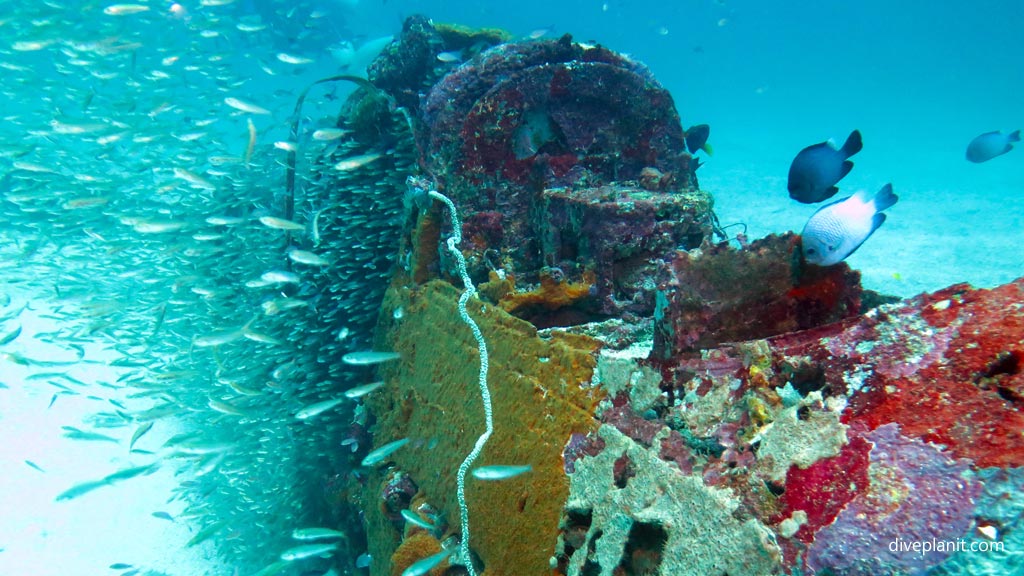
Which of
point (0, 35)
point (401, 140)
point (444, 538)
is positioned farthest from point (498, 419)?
point (0, 35)

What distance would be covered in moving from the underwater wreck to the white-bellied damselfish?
15 centimetres

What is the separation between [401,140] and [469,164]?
6.63 ft

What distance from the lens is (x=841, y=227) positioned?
2312 millimetres

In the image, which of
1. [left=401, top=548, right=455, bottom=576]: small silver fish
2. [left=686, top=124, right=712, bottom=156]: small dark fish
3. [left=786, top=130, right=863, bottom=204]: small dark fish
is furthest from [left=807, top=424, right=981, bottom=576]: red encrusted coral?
[left=686, top=124, right=712, bottom=156]: small dark fish

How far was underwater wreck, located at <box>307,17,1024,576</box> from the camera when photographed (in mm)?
1611

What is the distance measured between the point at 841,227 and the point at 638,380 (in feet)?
3.80

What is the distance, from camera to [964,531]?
4.65ft

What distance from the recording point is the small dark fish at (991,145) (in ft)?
27.7

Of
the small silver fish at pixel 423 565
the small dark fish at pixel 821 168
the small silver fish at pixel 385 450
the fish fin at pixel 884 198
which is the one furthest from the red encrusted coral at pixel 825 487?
the small silver fish at pixel 385 450

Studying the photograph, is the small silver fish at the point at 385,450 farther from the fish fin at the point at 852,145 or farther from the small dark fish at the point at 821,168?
the fish fin at the point at 852,145

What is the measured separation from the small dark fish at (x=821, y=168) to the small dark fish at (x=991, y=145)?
7.53 m

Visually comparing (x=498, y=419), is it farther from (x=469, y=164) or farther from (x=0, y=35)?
(x=0, y=35)

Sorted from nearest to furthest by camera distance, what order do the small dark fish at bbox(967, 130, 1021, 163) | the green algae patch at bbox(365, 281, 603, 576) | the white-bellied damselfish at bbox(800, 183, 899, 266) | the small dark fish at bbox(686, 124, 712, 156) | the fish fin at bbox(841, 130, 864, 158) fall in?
the white-bellied damselfish at bbox(800, 183, 899, 266) < the green algae patch at bbox(365, 281, 603, 576) < the fish fin at bbox(841, 130, 864, 158) < the small dark fish at bbox(686, 124, 712, 156) < the small dark fish at bbox(967, 130, 1021, 163)

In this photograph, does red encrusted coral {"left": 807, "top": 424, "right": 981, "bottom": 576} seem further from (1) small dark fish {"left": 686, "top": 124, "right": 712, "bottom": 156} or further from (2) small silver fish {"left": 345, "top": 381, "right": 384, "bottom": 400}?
(1) small dark fish {"left": 686, "top": 124, "right": 712, "bottom": 156}
